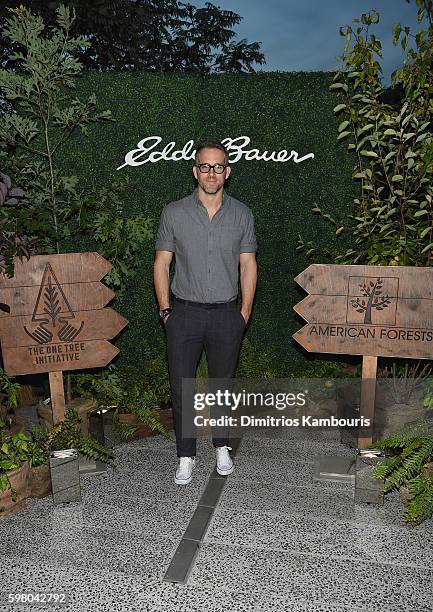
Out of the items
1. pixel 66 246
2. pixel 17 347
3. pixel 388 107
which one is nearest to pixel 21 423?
pixel 17 347

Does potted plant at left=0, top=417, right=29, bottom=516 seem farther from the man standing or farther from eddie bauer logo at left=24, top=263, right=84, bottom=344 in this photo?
the man standing

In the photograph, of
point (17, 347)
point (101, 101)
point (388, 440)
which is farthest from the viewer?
point (101, 101)

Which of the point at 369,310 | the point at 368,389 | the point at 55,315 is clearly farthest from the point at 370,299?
the point at 55,315

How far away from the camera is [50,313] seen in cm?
403

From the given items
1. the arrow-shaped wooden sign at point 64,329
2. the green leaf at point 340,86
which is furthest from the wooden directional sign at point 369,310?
the green leaf at point 340,86

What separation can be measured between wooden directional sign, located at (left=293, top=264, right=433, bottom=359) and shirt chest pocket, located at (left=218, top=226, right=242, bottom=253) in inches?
21.3

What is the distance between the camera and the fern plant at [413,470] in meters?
3.33

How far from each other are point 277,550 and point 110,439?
1.93 m

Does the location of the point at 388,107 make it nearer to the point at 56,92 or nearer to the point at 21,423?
the point at 56,92

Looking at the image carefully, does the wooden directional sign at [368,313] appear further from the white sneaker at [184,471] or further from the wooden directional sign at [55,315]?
the wooden directional sign at [55,315]

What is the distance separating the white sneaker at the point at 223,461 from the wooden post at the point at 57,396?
1.17 meters

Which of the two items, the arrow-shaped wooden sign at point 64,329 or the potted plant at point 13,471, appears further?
the arrow-shaped wooden sign at point 64,329

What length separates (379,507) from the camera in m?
3.75

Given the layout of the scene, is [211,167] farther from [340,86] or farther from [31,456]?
[31,456]
